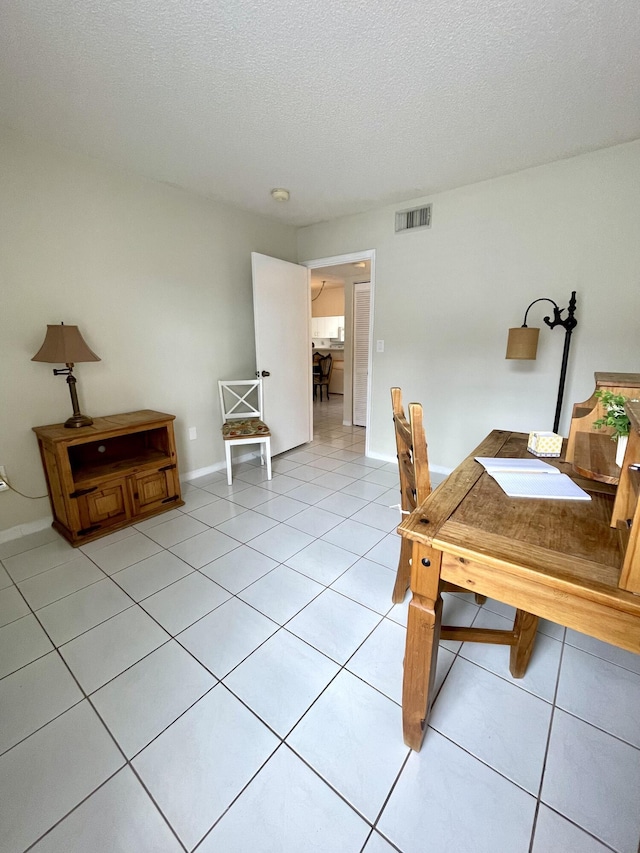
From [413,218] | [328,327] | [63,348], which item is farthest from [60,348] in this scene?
[328,327]

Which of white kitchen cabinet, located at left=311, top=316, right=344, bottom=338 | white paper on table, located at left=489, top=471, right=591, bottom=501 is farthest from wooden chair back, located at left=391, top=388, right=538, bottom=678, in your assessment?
white kitchen cabinet, located at left=311, top=316, right=344, bottom=338

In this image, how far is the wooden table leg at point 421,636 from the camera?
3.03 feet

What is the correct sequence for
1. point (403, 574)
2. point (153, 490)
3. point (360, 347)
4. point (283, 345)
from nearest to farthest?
1. point (403, 574)
2. point (153, 490)
3. point (283, 345)
4. point (360, 347)

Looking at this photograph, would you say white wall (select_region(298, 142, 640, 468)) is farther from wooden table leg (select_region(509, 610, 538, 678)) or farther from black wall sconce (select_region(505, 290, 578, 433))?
wooden table leg (select_region(509, 610, 538, 678))

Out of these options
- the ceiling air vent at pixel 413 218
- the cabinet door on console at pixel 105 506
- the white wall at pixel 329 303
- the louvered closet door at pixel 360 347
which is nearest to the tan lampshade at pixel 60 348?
the cabinet door on console at pixel 105 506

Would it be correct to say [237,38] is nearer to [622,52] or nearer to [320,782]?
[622,52]

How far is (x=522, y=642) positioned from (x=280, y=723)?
907mm

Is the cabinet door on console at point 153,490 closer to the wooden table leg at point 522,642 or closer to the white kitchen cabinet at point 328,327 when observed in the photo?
the wooden table leg at point 522,642

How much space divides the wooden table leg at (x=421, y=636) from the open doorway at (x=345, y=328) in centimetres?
281

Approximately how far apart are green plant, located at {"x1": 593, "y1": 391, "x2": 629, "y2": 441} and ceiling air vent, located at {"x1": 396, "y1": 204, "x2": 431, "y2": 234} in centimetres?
241

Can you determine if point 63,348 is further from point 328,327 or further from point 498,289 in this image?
point 328,327

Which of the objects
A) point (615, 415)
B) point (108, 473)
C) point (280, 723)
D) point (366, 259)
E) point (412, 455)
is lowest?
point (280, 723)

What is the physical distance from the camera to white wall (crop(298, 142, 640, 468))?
2297 mm

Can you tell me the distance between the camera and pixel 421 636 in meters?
0.96
